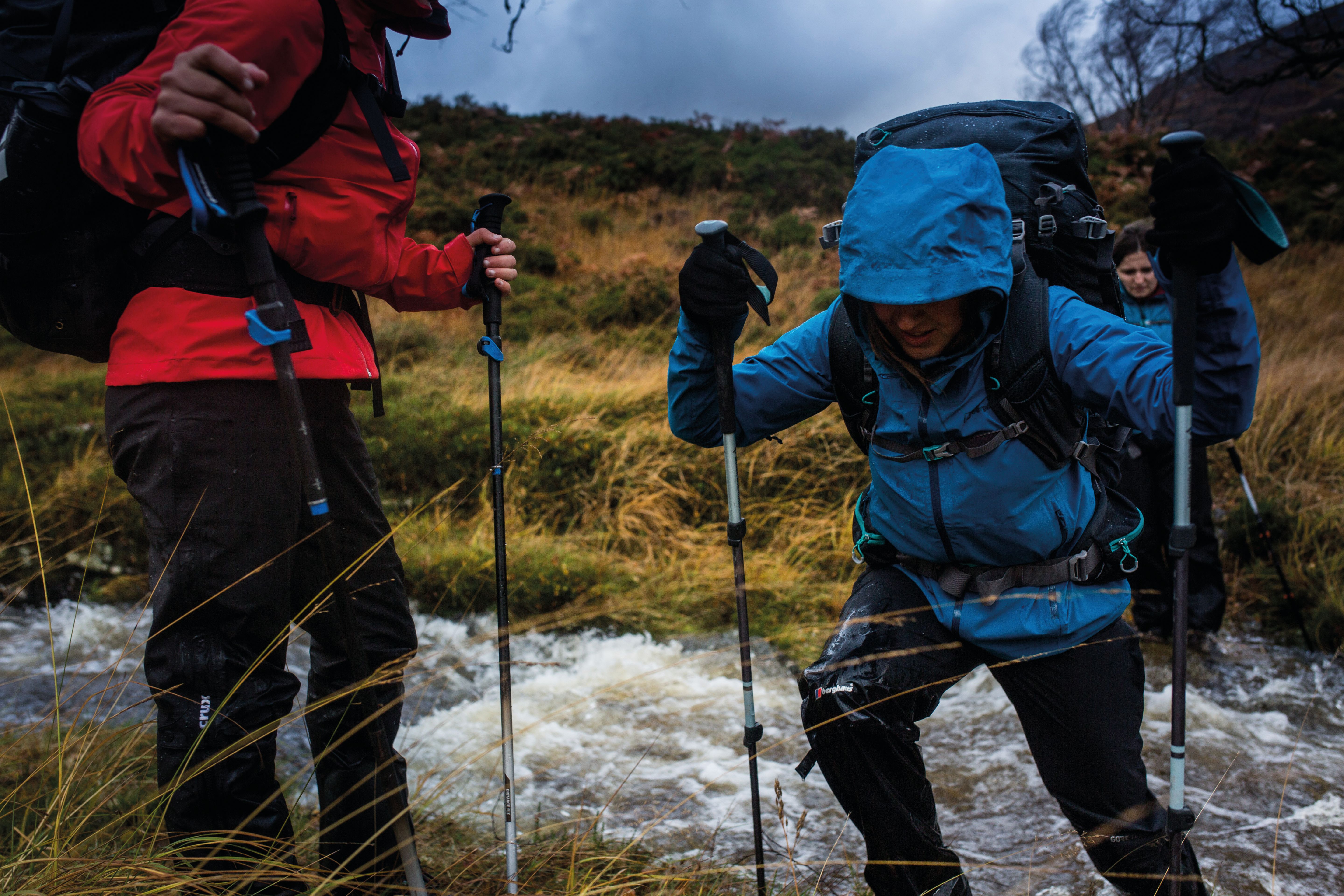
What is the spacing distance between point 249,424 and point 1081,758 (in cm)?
212

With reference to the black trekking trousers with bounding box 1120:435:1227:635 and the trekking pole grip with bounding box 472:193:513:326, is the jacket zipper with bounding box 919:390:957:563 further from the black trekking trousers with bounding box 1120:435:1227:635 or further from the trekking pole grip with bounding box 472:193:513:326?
the black trekking trousers with bounding box 1120:435:1227:635

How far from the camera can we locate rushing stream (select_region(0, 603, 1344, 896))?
3006mm

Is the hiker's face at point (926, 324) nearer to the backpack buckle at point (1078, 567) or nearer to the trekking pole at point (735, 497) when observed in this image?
the trekking pole at point (735, 497)

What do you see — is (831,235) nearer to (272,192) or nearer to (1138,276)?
(272,192)

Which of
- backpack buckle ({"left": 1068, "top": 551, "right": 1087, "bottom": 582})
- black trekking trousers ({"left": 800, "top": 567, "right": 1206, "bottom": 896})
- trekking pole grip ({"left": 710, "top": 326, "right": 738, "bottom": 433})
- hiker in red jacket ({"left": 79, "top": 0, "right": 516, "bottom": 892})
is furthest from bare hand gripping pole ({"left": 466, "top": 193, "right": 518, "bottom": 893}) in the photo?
backpack buckle ({"left": 1068, "top": 551, "right": 1087, "bottom": 582})

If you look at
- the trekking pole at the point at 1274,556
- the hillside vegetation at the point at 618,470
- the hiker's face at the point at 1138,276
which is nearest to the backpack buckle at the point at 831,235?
the hillside vegetation at the point at 618,470

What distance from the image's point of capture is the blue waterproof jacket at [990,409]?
1674 millimetres

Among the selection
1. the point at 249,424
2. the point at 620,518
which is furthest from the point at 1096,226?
the point at 620,518

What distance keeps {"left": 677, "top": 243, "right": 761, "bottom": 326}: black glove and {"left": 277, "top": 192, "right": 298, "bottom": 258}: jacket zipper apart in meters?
0.92

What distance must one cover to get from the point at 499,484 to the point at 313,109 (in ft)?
3.26

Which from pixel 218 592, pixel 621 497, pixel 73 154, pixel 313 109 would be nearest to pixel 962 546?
pixel 218 592

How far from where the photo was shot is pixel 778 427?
7.98 ft

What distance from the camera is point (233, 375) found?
70.6 inches

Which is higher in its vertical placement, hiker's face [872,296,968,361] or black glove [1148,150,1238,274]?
black glove [1148,150,1238,274]
